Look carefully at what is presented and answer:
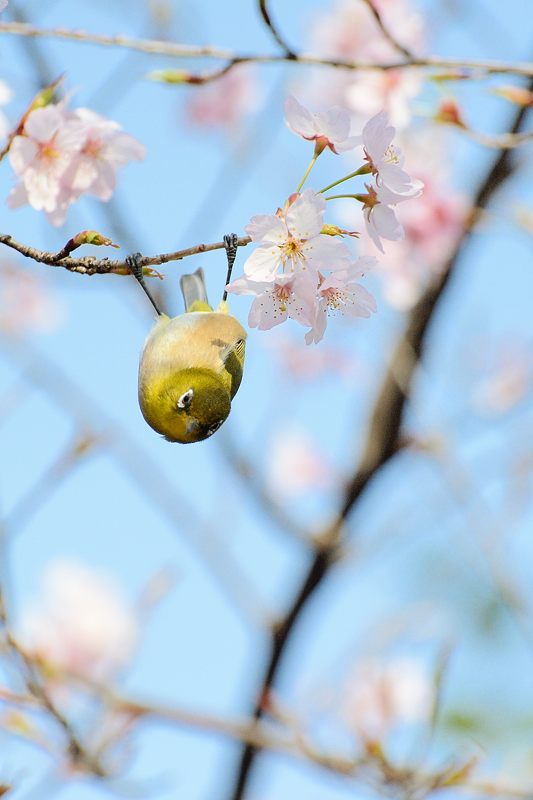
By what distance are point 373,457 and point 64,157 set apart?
3002mm

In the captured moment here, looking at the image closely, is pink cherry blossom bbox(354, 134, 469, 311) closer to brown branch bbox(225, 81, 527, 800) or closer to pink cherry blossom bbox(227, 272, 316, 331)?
brown branch bbox(225, 81, 527, 800)

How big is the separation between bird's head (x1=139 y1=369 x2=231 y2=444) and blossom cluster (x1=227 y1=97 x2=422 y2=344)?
12cm

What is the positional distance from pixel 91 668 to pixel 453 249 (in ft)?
8.79

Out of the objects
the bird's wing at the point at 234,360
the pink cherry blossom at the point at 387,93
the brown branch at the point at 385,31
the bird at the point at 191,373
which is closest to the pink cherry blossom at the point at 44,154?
the bird at the point at 191,373

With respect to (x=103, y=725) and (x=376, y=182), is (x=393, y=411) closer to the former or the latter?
(x=103, y=725)

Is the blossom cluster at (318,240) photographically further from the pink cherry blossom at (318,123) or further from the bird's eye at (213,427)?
the bird's eye at (213,427)

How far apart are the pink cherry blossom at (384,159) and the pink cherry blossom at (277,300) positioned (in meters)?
0.20

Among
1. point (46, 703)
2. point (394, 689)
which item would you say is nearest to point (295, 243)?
point (46, 703)

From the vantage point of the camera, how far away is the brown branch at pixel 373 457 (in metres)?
4.44

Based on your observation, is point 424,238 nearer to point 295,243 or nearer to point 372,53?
point 372,53

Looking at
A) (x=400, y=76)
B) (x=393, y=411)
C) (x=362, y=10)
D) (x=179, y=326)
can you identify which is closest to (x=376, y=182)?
(x=179, y=326)

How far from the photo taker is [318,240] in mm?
1401

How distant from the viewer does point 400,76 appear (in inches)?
115

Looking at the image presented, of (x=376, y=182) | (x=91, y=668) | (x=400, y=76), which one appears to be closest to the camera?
(x=376, y=182)
